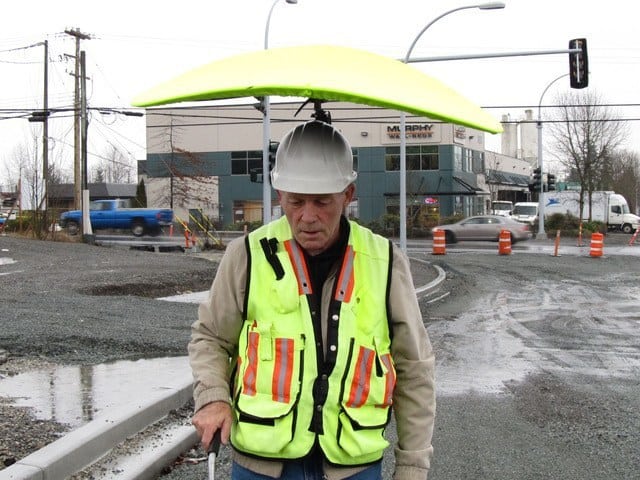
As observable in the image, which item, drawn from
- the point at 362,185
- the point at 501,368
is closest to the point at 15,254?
the point at 501,368

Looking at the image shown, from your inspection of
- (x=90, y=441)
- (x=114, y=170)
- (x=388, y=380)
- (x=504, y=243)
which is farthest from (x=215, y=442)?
(x=114, y=170)

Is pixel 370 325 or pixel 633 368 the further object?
pixel 633 368

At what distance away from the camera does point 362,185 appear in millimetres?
60812

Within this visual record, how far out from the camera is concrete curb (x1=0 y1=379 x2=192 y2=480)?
4039 mm

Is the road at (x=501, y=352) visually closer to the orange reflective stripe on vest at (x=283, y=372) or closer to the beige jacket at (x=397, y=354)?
the beige jacket at (x=397, y=354)

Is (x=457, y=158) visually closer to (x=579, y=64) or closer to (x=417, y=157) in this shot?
(x=417, y=157)

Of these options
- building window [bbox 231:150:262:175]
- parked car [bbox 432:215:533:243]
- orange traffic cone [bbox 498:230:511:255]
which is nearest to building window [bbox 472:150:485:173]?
building window [bbox 231:150:262:175]

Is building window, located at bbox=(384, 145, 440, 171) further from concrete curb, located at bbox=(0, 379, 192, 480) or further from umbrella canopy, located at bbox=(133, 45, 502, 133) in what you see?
umbrella canopy, located at bbox=(133, 45, 502, 133)

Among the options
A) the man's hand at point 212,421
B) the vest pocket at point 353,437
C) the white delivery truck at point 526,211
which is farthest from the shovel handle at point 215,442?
the white delivery truck at point 526,211

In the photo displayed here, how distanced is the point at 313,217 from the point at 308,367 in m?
0.44

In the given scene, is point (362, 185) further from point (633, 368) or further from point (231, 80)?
point (231, 80)

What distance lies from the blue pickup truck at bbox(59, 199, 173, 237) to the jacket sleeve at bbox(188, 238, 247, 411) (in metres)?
37.9

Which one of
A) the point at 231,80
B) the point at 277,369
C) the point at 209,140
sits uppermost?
the point at 209,140

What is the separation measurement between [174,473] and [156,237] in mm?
36109
